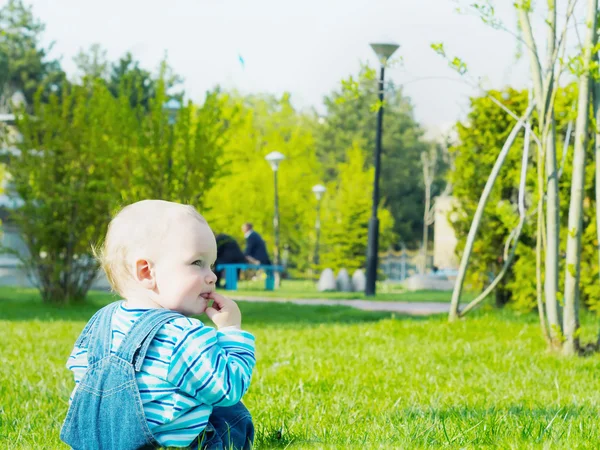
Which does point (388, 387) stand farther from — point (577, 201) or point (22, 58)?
point (22, 58)

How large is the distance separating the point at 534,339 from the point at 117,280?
5.35 meters

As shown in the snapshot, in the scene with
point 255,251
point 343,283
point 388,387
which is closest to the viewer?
point 388,387

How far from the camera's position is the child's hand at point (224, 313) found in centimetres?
257

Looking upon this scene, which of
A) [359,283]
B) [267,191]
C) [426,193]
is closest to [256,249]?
[359,283]

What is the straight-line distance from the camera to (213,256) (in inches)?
102

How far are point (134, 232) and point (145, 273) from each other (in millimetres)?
125

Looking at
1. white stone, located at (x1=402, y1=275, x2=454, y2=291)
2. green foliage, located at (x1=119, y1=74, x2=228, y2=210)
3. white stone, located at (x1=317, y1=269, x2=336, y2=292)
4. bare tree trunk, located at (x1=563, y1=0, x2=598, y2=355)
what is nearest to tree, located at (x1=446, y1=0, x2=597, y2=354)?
bare tree trunk, located at (x1=563, y1=0, x2=598, y2=355)

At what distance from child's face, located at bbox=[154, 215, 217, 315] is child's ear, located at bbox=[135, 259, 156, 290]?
0.06ft

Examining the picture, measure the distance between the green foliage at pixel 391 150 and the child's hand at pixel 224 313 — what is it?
45.5 metres

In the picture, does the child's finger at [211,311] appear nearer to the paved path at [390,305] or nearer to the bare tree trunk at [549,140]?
the bare tree trunk at [549,140]

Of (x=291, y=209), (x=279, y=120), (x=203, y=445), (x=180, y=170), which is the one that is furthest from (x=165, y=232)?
(x=279, y=120)

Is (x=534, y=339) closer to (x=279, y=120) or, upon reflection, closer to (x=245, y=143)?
(x=245, y=143)

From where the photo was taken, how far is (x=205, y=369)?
2420 millimetres

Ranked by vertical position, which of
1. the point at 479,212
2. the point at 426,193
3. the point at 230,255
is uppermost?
the point at 426,193
